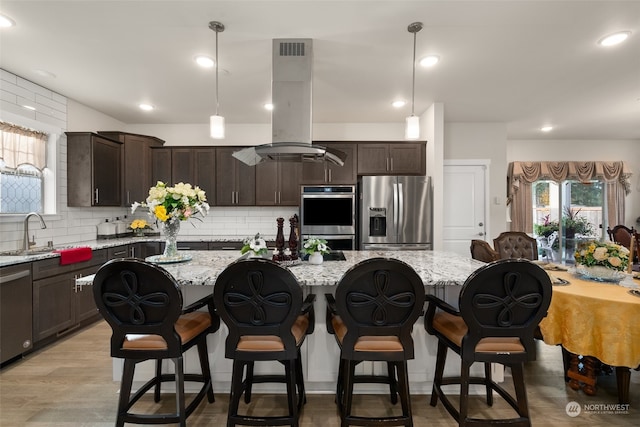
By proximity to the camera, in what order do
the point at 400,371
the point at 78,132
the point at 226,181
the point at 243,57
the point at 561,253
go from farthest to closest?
1. the point at 561,253
2. the point at 226,181
3. the point at 78,132
4. the point at 243,57
5. the point at 400,371

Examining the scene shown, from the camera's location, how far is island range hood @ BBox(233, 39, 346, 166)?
97.0 inches

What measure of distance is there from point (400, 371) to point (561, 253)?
657cm

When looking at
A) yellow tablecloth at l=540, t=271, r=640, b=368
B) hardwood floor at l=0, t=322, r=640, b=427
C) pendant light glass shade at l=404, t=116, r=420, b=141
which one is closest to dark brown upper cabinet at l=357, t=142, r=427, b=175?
pendant light glass shade at l=404, t=116, r=420, b=141

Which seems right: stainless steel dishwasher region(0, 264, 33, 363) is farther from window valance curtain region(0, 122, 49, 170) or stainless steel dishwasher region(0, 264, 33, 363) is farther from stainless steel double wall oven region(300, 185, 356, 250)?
stainless steel double wall oven region(300, 185, 356, 250)

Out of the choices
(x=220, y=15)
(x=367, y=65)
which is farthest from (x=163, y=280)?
(x=367, y=65)

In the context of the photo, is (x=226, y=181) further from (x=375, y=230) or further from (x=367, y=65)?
(x=367, y=65)

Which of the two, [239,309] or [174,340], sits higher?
[239,309]

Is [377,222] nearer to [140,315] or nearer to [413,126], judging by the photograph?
[413,126]

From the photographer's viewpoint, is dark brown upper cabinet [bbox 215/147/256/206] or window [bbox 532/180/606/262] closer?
dark brown upper cabinet [bbox 215/147/256/206]

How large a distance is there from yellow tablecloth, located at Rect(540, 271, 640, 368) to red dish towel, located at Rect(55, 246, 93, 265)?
415 centimetres

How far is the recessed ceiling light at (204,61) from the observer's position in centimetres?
272

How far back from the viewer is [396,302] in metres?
1.47

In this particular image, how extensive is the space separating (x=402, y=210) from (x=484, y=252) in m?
1.18

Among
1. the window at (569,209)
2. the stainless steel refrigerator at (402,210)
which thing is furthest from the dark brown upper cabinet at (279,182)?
the window at (569,209)
